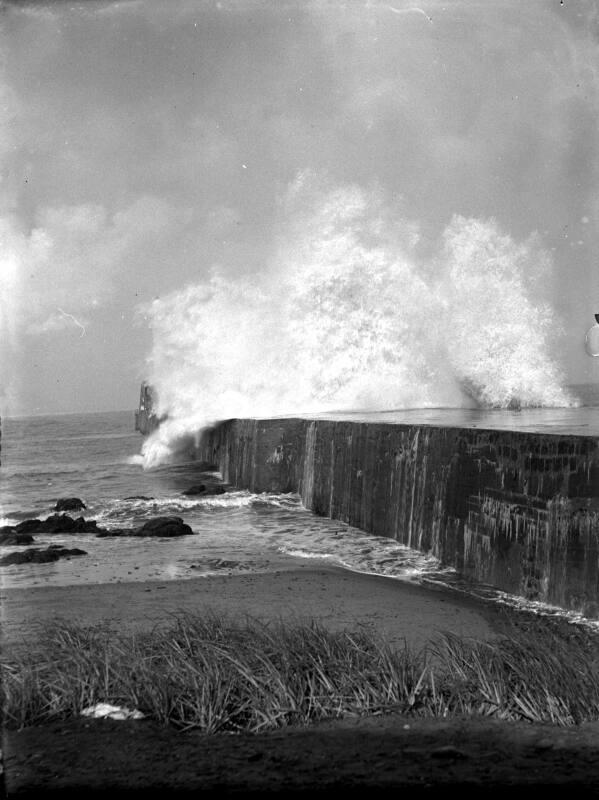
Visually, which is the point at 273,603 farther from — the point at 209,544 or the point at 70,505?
the point at 70,505

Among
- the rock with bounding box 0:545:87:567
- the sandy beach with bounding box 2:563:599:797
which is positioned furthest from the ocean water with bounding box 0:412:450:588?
the sandy beach with bounding box 2:563:599:797

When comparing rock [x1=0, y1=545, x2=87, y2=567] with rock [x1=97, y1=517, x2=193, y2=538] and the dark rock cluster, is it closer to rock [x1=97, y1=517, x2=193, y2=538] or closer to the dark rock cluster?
rock [x1=97, y1=517, x2=193, y2=538]

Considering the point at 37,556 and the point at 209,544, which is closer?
the point at 37,556

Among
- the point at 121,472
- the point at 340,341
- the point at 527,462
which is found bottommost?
the point at 121,472

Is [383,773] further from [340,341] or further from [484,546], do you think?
[340,341]

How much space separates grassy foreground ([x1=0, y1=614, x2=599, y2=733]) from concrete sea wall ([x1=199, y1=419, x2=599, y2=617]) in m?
2.85

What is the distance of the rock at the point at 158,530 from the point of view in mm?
13797

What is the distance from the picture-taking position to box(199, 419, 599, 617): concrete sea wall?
796 cm

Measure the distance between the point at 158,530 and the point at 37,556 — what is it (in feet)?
8.13

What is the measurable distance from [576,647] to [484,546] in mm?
4169

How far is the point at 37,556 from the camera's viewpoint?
38.4 feet

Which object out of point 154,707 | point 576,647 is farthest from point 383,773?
point 576,647

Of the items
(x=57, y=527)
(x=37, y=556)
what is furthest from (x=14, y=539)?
(x=37, y=556)

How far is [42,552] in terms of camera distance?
466 inches
